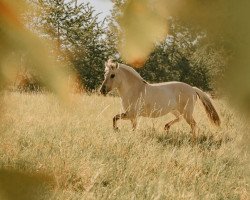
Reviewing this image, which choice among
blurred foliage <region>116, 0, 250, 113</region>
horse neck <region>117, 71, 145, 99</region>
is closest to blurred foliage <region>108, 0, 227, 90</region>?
blurred foliage <region>116, 0, 250, 113</region>

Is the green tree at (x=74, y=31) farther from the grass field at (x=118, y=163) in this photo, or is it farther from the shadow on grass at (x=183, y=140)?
the shadow on grass at (x=183, y=140)

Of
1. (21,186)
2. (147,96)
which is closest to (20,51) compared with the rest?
(21,186)

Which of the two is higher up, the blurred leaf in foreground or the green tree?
the green tree

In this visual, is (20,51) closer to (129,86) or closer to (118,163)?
(118,163)

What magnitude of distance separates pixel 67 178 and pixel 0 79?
2213 mm

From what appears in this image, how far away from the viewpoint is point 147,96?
5.21m

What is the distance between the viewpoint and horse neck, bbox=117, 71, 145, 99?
17.1ft

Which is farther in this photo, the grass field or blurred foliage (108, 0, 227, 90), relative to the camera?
the grass field

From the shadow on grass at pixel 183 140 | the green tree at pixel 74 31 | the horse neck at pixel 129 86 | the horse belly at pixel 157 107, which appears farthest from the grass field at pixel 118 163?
the green tree at pixel 74 31

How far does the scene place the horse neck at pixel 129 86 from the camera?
17.1 feet

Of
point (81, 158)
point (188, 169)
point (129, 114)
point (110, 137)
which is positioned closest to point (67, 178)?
point (81, 158)

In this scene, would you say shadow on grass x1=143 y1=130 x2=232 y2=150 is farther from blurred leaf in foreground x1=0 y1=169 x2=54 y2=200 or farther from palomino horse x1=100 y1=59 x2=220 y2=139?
blurred leaf in foreground x1=0 y1=169 x2=54 y2=200

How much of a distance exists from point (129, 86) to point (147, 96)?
277mm

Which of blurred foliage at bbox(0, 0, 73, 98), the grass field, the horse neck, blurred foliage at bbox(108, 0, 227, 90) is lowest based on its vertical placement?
the grass field
